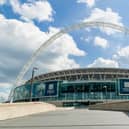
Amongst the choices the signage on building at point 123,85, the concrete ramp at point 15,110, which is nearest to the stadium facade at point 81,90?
the signage on building at point 123,85

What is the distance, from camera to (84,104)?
9700cm

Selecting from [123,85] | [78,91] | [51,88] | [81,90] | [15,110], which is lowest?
[15,110]

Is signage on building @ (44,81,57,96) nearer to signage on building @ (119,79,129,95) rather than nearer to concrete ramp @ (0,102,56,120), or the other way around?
signage on building @ (119,79,129,95)

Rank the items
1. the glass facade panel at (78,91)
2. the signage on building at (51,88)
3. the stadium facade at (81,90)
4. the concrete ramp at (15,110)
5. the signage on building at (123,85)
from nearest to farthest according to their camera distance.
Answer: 1. the concrete ramp at (15,110)
2. the signage on building at (123,85)
3. the stadium facade at (81,90)
4. the glass facade panel at (78,91)
5. the signage on building at (51,88)

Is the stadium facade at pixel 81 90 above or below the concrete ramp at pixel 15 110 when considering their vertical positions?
above

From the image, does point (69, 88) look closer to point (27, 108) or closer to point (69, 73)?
point (69, 73)

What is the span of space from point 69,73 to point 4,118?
9230 centimetres

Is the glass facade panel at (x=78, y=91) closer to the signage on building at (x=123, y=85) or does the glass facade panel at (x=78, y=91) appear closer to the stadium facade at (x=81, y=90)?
the stadium facade at (x=81, y=90)

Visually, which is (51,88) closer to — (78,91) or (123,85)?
(78,91)

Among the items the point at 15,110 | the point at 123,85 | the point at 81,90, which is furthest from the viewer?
the point at 81,90

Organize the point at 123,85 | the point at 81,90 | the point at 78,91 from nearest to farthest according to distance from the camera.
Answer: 1. the point at 123,85
2. the point at 81,90
3. the point at 78,91

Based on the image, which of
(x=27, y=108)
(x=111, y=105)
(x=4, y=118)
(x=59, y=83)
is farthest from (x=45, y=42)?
(x=4, y=118)

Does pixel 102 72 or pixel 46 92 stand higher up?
pixel 102 72

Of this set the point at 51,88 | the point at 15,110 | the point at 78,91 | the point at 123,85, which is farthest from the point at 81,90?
the point at 15,110
